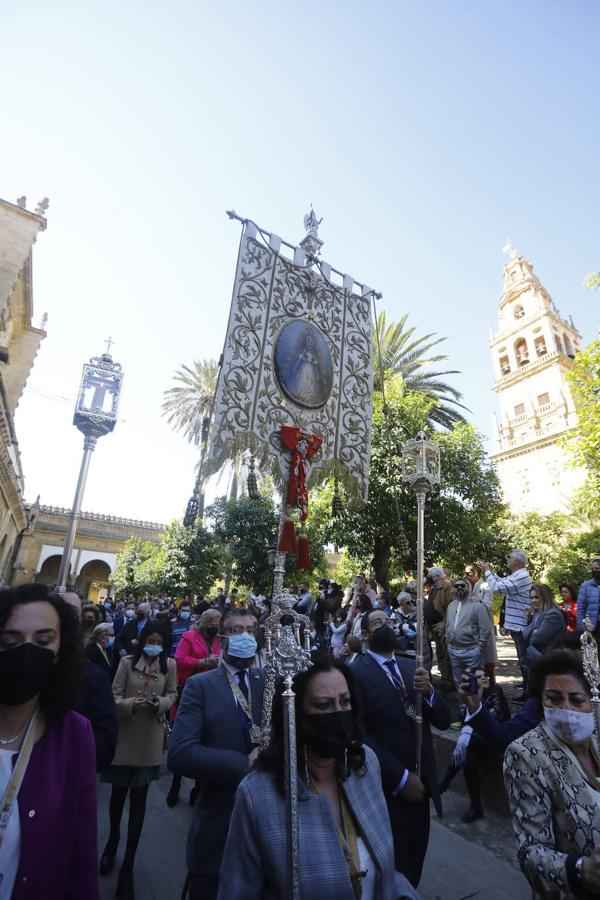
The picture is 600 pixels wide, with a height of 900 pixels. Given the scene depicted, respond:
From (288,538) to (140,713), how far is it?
212 cm

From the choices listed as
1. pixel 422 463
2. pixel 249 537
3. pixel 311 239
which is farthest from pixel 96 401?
pixel 249 537

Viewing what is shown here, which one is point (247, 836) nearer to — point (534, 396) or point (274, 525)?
point (274, 525)

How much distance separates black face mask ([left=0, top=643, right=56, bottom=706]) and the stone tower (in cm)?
2871

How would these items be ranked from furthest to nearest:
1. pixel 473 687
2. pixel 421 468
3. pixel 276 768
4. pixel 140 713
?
pixel 421 468 → pixel 140 713 → pixel 473 687 → pixel 276 768

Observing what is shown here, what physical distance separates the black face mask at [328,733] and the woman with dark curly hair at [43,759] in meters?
0.87

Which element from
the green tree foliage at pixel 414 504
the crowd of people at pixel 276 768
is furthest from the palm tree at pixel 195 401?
the crowd of people at pixel 276 768

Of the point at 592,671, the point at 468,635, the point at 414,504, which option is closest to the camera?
the point at 592,671

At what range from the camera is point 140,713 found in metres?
3.90

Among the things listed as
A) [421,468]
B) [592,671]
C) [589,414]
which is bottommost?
[592,671]

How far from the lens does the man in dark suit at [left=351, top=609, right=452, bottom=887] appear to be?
9.17 ft

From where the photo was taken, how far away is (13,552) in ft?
100.0

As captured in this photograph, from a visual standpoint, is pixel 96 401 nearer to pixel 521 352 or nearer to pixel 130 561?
pixel 130 561

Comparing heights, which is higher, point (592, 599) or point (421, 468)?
point (421, 468)

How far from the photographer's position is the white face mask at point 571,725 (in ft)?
7.01
